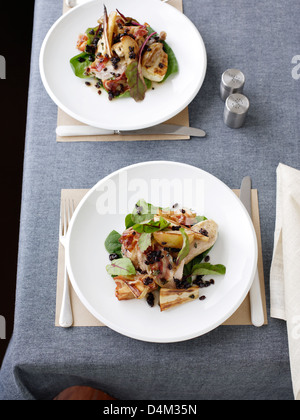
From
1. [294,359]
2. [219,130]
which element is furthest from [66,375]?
[219,130]

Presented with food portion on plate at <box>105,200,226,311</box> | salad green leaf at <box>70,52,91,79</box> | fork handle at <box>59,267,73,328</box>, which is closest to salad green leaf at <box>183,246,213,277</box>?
food portion on plate at <box>105,200,226,311</box>

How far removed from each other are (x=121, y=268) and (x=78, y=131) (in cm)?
43

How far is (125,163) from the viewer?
4.11 ft

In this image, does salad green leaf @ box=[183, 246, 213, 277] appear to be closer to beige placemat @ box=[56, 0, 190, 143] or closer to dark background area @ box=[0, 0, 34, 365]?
beige placemat @ box=[56, 0, 190, 143]

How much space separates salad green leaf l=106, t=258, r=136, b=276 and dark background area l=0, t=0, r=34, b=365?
1129 millimetres

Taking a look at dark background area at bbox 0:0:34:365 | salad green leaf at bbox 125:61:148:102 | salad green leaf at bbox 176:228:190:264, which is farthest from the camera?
dark background area at bbox 0:0:34:365

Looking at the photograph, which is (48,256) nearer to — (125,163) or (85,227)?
(85,227)

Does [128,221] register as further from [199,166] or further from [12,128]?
[12,128]

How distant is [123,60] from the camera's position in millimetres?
1249

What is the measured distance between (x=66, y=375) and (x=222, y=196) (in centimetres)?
57

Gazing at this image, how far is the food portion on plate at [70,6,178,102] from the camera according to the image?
1.23 m

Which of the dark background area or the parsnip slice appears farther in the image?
the dark background area

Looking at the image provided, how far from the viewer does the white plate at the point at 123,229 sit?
3.34 ft

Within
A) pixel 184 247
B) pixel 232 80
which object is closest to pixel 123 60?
pixel 232 80
